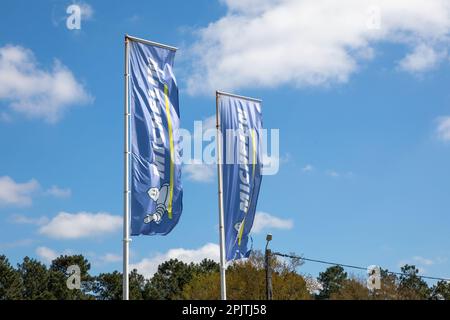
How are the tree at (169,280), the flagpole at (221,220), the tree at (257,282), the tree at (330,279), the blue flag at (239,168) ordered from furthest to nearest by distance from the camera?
1. the tree at (330,279)
2. the tree at (169,280)
3. the tree at (257,282)
4. the blue flag at (239,168)
5. the flagpole at (221,220)

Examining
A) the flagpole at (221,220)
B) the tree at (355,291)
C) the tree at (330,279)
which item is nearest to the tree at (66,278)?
the tree at (355,291)

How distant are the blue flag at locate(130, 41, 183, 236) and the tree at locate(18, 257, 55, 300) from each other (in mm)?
52381

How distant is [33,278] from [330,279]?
1773 inches

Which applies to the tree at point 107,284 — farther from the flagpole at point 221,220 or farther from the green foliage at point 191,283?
the flagpole at point 221,220

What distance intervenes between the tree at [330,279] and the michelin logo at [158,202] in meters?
79.5

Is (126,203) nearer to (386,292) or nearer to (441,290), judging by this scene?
(386,292)

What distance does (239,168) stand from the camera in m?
22.1

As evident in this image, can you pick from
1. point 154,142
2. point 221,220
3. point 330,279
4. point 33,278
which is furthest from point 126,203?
point 330,279

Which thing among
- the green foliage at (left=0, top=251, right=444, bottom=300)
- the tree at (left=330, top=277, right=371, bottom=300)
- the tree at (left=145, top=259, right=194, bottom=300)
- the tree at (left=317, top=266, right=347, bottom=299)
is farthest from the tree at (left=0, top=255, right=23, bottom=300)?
the tree at (left=317, top=266, right=347, bottom=299)

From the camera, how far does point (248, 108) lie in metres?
22.8

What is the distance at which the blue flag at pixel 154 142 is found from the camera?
59.4 ft
